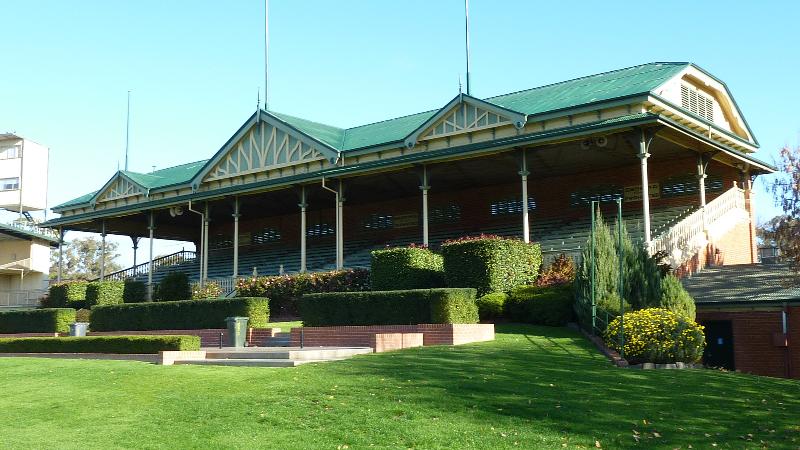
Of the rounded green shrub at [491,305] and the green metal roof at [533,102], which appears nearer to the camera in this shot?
the rounded green shrub at [491,305]

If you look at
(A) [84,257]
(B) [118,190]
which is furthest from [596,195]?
(A) [84,257]

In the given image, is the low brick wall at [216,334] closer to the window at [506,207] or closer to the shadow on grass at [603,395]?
the shadow on grass at [603,395]

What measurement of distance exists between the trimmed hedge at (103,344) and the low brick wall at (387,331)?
317 centimetres

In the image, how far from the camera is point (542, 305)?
77.9 feet

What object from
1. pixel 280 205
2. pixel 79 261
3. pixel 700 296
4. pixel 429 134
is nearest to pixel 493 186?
pixel 429 134

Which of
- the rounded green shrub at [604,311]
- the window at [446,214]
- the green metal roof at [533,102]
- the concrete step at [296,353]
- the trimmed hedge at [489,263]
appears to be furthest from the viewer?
the window at [446,214]

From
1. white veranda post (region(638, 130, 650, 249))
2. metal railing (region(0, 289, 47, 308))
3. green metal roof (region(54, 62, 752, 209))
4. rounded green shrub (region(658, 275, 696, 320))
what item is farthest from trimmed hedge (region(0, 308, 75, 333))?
rounded green shrub (region(658, 275, 696, 320))

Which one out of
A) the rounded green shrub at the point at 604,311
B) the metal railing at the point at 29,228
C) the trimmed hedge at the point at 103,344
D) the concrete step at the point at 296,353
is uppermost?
the metal railing at the point at 29,228

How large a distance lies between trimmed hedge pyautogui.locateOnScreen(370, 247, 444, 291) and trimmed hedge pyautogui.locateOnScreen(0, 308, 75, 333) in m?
12.7

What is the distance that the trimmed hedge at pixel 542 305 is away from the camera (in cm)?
2341

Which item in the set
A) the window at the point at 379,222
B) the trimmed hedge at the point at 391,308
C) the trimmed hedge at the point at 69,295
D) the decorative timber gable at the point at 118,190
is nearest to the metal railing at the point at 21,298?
the decorative timber gable at the point at 118,190

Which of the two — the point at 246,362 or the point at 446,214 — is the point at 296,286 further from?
the point at 246,362

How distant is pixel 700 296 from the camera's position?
23.6m

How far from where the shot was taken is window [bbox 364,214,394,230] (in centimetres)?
4103
